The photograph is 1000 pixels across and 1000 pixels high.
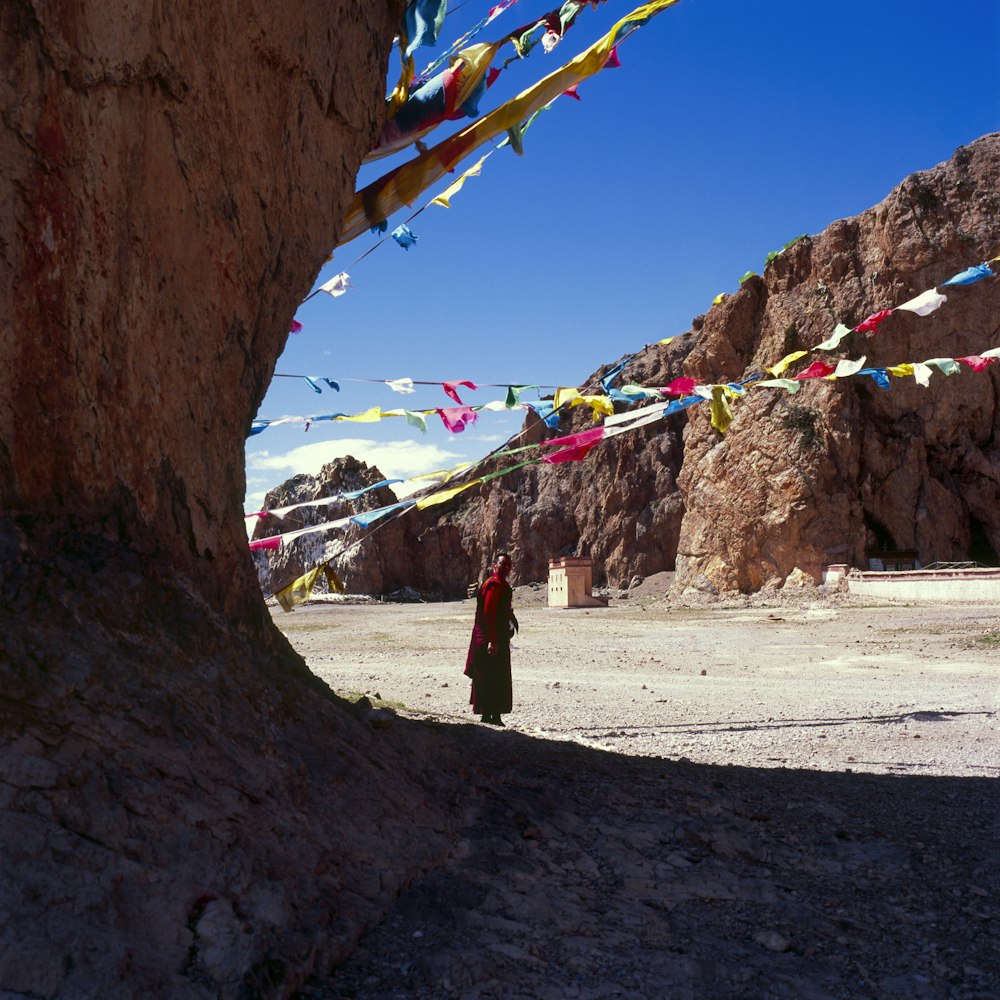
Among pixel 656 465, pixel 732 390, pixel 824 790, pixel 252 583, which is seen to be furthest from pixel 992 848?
pixel 656 465

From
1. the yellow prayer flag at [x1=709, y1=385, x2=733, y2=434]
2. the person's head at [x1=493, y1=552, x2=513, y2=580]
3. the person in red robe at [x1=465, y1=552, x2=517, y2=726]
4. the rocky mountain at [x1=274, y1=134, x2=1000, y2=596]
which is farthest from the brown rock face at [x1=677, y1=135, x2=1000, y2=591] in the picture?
the person in red robe at [x1=465, y1=552, x2=517, y2=726]

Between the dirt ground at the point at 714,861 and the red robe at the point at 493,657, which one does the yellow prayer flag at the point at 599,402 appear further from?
the dirt ground at the point at 714,861

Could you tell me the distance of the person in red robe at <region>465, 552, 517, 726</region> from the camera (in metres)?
8.08

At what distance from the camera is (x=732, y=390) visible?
10.9m

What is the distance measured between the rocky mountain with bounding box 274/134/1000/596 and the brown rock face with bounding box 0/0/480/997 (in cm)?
3639

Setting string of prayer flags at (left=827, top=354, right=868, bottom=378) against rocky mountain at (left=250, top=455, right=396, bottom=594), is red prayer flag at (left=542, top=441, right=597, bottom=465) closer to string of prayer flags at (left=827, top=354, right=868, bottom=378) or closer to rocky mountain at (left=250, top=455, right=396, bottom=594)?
string of prayer flags at (left=827, top=354, right=868, bottom=378)

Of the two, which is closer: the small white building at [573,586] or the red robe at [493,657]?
the red robe at [493,657]

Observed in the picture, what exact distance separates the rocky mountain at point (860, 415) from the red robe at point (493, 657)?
32.5 meters

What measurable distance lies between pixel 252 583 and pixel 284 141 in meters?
2.35

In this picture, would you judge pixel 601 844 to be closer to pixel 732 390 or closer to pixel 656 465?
pixel 732 390

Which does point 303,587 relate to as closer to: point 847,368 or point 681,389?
point 681,389

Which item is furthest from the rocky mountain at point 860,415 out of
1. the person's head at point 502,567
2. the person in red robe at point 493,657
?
the person in red robe at point 493,657

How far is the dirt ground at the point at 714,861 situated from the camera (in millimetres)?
3229

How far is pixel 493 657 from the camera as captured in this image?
8.12m
